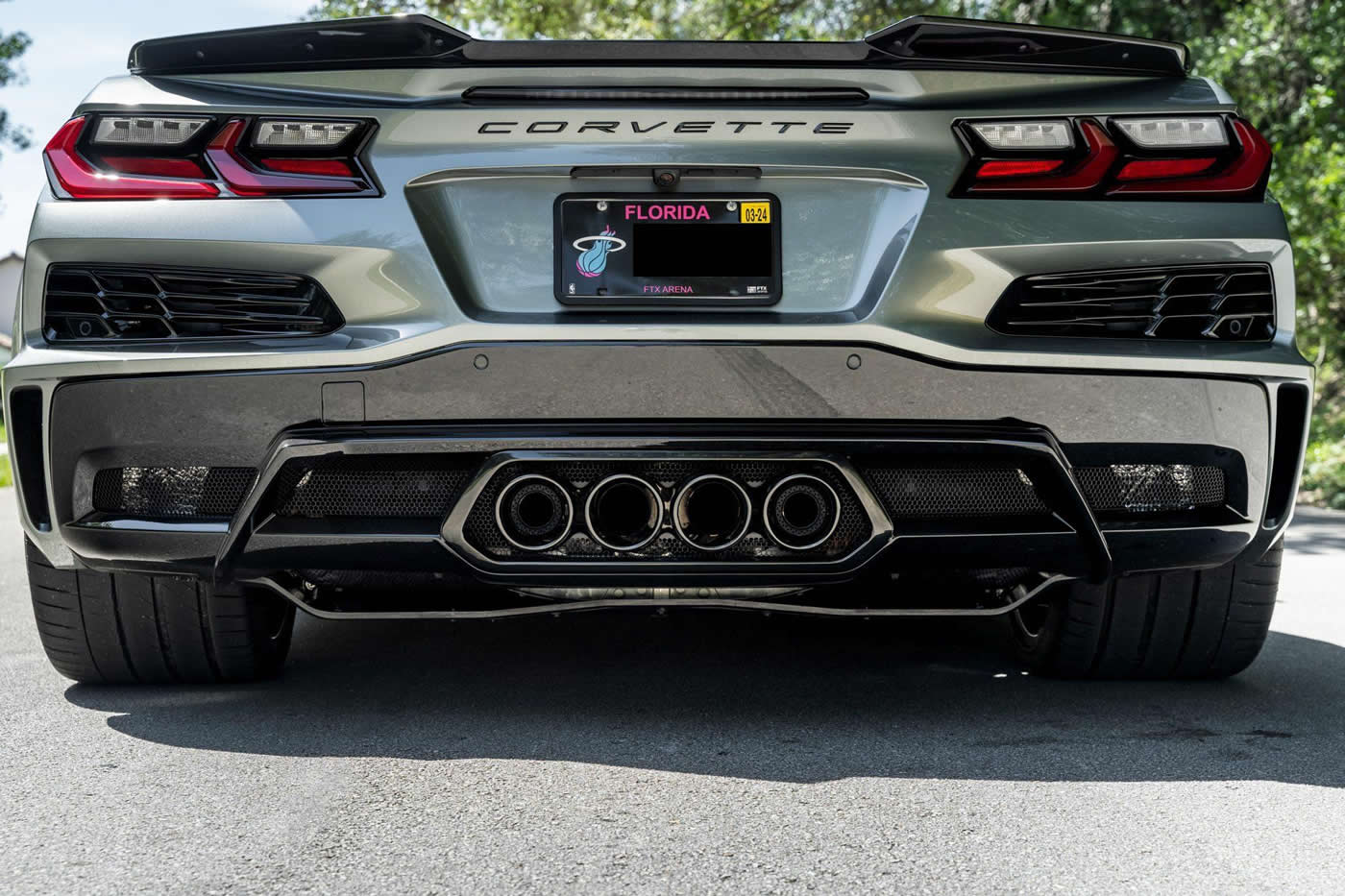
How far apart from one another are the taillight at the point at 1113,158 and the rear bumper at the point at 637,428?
1.19 ft

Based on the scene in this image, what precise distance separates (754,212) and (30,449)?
4.86ft

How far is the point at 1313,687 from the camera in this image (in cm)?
338

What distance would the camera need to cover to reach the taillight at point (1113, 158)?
8.96ft

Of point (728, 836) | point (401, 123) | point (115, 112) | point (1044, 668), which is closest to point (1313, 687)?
point (1044, 668)

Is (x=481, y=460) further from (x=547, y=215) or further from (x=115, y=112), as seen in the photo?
(x=115, y=112)

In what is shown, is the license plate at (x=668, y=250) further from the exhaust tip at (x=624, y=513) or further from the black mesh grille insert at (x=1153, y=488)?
the black mesh grille insert at (x=1153, y=488)

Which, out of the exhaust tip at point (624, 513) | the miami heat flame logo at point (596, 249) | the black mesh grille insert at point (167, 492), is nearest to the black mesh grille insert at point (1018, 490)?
the exhaust tip at point (624, 513)

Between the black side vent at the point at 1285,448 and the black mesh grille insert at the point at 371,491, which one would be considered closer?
the black mesh grille insert at the point at 371,491

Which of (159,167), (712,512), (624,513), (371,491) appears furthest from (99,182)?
(712,512)

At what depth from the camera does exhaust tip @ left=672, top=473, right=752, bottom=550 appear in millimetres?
2689

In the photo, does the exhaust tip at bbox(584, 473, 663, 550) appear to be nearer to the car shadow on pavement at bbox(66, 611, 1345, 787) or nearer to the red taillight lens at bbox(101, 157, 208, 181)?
the car shadow on pavement at bbox(66, 611, 1345, 787)

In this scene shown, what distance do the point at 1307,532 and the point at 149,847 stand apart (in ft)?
21.8

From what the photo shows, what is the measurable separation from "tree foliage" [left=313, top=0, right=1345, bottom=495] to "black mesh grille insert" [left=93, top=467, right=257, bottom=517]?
903cm

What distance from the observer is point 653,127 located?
272cm
